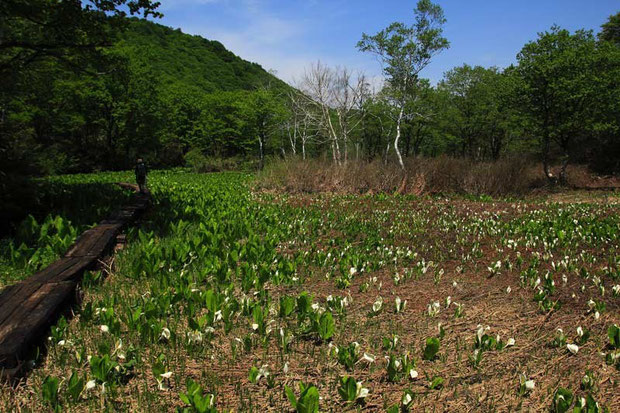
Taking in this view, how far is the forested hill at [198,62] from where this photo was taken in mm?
77250

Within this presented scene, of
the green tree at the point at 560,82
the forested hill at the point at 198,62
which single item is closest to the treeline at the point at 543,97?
the green tree at the point at 560,82

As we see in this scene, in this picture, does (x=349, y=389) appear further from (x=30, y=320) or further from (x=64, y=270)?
(x=64, y=270)

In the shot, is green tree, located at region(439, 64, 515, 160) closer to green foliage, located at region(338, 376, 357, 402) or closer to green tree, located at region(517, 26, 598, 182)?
green tree, located at region(517, 26, 598, 182)

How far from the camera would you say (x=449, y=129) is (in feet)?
152

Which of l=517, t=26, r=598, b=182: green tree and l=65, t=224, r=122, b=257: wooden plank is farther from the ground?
l=517, t=26, r=598, b=182: green tree

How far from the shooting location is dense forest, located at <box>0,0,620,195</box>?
10188 millimetres

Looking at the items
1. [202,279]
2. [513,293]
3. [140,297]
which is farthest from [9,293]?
[513,293]

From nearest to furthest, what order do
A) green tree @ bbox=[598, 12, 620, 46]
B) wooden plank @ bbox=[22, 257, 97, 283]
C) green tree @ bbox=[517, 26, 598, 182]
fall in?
wooden plank @ bbox=[22, 257, 97, 283], green tree @ bbox=[517, 26, 598, 182], green tree @ bbox=[598, 12, 620, 46]

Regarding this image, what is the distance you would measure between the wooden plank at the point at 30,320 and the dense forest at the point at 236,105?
18.3 ft

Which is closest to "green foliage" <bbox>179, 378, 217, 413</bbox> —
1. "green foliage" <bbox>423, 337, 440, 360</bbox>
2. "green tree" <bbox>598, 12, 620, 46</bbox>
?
"green foliage" <bbox>423, 337, 440, 360</bbox>

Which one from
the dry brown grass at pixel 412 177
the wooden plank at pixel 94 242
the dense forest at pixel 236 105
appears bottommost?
the wooden plank at pixel 94 242

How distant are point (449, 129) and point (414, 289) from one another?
46049mm

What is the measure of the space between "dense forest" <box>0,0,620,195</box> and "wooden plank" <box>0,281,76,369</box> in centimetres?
557

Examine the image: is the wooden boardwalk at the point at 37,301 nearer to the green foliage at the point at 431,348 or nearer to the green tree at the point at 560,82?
the green foliage at the point at 431,348
